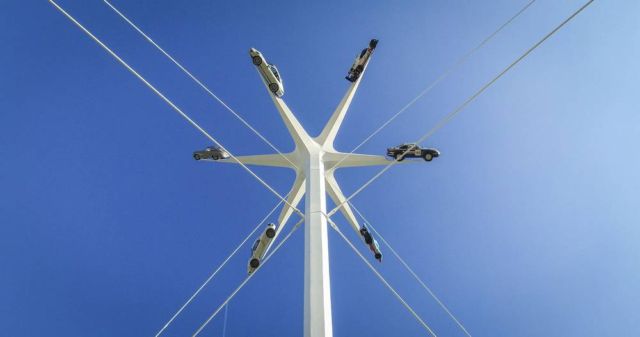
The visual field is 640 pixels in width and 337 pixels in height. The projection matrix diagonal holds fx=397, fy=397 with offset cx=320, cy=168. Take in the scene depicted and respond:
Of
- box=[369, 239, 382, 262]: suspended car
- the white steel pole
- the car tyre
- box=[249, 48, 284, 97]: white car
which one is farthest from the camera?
the car tyre

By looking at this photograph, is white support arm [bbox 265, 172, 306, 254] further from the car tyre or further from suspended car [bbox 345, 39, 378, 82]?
suspended car [bbox 345, 39, 378, 82]

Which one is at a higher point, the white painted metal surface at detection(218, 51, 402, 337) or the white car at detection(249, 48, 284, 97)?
the white car at detection(249, 48, 284, 97)

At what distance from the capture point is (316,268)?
6715 mm

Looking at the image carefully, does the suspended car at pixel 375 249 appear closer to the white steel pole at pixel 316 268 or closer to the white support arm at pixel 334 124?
the white support arm at pixel 334 124

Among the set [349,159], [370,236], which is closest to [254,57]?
[349,159]

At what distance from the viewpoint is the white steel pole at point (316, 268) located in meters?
5.93

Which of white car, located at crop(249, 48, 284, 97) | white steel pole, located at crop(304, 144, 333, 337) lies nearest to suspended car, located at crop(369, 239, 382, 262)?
white steel pole, located at crop(304, 144, 333, 337)

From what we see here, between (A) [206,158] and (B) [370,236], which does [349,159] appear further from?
(A) [206,158]

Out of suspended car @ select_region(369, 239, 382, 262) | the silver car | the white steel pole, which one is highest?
the silver car

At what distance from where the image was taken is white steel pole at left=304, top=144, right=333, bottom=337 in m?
5.93

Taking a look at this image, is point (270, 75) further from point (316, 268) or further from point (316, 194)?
point (316, 268)

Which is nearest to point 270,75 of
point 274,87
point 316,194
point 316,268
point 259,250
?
point 274,87

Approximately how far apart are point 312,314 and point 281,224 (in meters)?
6.72

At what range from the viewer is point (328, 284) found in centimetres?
657
